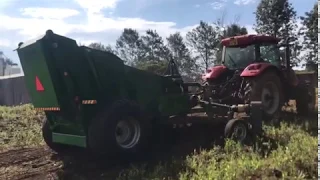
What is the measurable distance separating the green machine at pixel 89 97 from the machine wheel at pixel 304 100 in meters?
3.47

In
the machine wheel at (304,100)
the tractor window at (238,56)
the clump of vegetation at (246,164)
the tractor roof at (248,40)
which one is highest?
the tractor roof at (248,40)

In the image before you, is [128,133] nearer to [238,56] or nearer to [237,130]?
[237,130]

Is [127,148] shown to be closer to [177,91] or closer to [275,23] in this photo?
[177,91]

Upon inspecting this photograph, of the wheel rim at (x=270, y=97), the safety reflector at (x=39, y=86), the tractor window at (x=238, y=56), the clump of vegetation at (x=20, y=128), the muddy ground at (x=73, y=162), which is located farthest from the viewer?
the tractor window at (x=238, y=56)

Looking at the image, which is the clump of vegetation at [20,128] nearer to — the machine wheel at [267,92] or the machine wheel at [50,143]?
the machine wheel at [50,143]

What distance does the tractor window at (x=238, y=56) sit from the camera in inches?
375

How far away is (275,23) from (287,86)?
26.4 meters

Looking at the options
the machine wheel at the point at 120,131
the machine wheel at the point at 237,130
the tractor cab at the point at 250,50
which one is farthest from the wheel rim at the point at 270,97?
the machine wheel at the point at 120,131

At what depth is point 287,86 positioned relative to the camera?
982 cm

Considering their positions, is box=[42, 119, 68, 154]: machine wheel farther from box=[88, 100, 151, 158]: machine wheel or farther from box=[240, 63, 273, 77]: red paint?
box=[240, 63, 273, 77]: red paint

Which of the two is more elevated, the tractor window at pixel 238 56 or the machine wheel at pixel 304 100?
the tractor window at pixel 238 56

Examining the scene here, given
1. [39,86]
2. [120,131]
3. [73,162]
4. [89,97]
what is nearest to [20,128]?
[73,162]

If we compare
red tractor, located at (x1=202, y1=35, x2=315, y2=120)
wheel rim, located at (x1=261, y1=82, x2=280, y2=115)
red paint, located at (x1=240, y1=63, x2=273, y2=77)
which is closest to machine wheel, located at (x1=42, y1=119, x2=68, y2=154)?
red tractor, located at (x1=202, y1=35, x2=315, y2=120)

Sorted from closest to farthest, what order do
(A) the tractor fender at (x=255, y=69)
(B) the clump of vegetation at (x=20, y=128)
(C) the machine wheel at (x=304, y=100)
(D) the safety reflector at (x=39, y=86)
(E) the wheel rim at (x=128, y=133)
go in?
(D) the safety reflector at (x=39, y=86) → (E) the wheel rim at (x=128, y=133) → (B) the clump of vegetation at (x=20, y=128) → (A) the tractor fender at (x=255, y=69) → (C) the machine wheel at (x=304, y=100)
